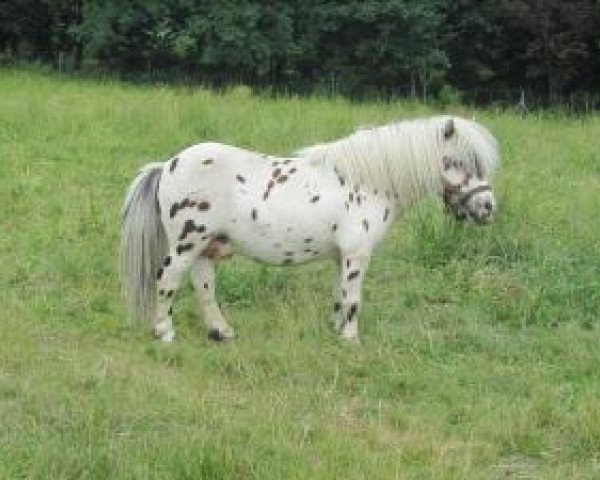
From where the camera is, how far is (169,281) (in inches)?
256

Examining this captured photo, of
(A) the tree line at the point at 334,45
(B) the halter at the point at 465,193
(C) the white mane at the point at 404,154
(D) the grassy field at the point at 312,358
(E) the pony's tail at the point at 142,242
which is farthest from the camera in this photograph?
(A) the tree line at the point at 334,45

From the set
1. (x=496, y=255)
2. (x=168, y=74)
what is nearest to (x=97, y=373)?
(x=496, y=255)

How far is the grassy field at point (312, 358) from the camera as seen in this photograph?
15.0 ft

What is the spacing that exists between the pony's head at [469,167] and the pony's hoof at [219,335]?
5.48ft

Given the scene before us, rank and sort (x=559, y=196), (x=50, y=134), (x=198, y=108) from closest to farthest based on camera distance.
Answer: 1. (x=559, y=196)
2. (x=50, y=134)
3. (x=198, y=108)

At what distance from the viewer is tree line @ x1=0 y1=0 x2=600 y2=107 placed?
27.8 meters

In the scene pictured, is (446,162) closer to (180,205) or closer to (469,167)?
(469,167)

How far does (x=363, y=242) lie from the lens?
654cm

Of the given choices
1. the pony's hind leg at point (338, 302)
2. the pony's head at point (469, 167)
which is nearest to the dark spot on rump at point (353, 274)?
the pony's hind leg at point (338, 302)

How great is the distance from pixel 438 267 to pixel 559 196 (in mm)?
3250

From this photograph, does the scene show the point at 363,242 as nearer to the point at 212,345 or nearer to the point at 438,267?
the point at 212,345

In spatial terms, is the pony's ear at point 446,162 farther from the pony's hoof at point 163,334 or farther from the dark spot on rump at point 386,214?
the pony's hoof at point 163,334

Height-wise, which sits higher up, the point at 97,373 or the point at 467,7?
the point at 467,7

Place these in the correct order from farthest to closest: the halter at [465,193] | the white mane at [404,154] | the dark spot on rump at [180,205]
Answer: the halter at [465,193] → the white mane at [404,154] → the dark spot on rump at [180,205]
